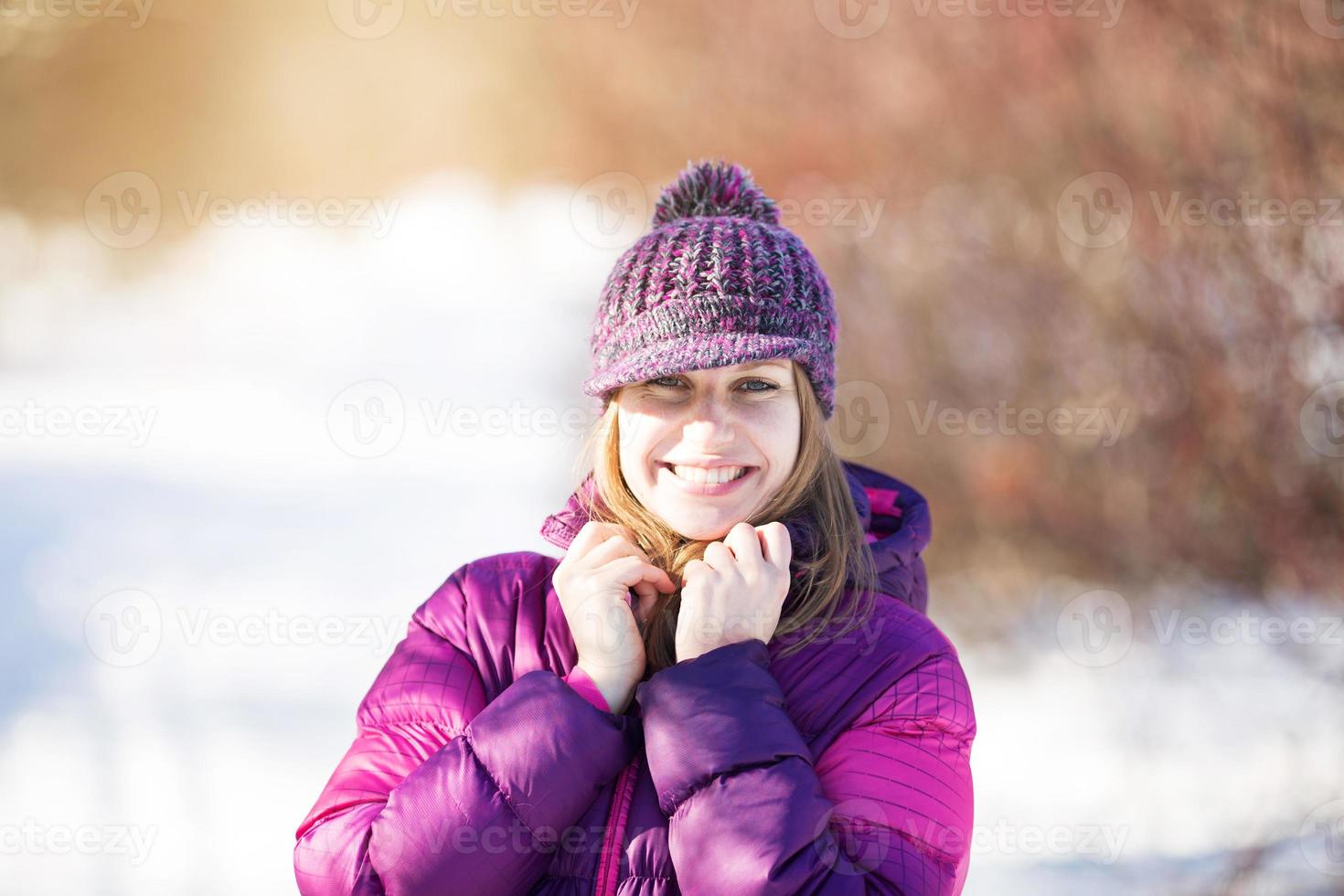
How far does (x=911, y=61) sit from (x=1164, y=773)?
129 inches

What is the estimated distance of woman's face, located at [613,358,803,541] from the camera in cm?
Answer: 150

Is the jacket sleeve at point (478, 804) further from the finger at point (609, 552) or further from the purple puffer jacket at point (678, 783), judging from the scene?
the finger at point (609, 552)

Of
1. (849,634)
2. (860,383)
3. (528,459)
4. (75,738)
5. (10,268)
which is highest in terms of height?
(10,268)

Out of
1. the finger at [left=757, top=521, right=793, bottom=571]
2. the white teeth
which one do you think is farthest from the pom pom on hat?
the finger at [left=757, top=521, right=793, bottom=571]

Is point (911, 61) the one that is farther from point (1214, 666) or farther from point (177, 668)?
point (177, 668)

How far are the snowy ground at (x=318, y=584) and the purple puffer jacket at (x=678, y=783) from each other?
2.12 m

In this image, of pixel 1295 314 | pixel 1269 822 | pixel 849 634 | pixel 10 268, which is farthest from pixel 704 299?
pixel 10 268

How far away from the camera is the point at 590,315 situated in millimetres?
5297

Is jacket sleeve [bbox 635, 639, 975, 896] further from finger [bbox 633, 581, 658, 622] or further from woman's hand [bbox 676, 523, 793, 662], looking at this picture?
finger [bbox 633, 581, 658, 622]

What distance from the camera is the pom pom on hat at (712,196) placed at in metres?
1.73

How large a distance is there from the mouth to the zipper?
388 mm

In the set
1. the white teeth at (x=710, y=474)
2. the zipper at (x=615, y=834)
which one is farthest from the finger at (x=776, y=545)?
the zipper at (x=615, y=834)

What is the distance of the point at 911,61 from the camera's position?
4938mm

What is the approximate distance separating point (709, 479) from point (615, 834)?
1.62 feet
